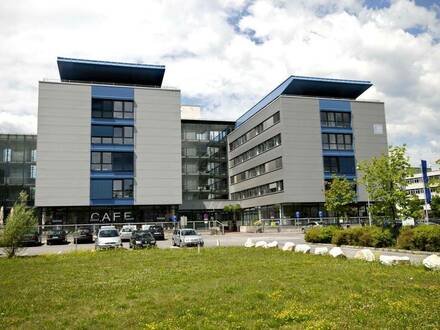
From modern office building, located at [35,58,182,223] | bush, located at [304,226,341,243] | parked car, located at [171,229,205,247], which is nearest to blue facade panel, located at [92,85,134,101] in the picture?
modern office building, located at [35,58,182,223]

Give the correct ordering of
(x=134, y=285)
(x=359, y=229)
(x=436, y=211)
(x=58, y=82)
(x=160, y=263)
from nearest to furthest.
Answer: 1. (x=134, y=285)
2. (x=160, y=263)
3. (x=359, y=229)
4. (x=436, y=211)
5. (x=58, y=82)

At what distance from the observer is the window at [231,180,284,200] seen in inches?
2662

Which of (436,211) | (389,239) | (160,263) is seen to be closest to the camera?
(160,263)

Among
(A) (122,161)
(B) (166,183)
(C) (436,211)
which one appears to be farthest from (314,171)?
(C) (436,211)

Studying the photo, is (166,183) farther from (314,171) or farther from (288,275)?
(288,275)

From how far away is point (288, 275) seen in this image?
50.0ft

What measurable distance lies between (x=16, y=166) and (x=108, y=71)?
88.8 feet

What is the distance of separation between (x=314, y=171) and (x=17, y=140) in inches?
2096

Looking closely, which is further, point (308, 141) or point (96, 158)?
point (308, 141)

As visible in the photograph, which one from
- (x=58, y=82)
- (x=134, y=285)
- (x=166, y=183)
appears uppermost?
(x=58, y=82)

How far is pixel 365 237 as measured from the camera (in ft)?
87.2

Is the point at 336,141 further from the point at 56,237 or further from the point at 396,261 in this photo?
the point at 396,261

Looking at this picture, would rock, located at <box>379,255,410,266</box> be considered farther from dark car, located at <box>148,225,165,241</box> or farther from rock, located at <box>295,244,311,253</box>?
dark car, located at <box>148,225,165,241</box>

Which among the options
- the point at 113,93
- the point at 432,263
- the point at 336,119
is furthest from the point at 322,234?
the point at 113,93
